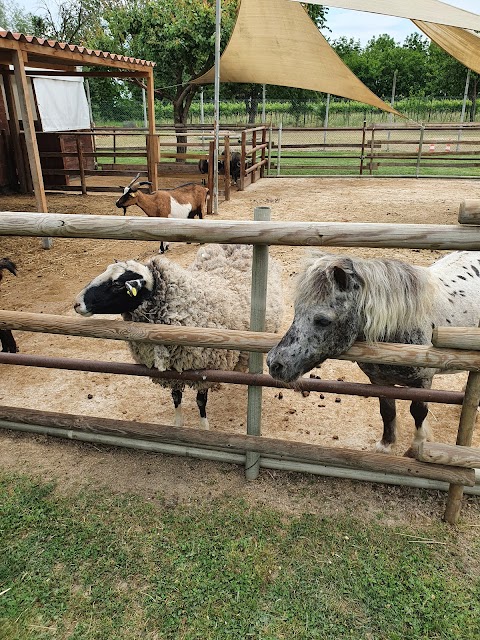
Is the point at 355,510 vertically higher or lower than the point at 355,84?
lower

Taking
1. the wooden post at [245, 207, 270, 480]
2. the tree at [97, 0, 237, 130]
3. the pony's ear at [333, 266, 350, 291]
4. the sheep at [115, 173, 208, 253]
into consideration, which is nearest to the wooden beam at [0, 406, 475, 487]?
the wooden post at [245, 207, 270, 480]

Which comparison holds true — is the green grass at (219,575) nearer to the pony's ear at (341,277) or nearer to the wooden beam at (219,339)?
the wooden beam at (219,339)

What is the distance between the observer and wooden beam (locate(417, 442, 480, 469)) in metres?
2.32

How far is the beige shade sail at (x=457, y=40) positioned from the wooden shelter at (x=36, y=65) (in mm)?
5684

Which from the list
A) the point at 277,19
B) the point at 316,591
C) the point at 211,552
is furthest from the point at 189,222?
the point at 277,19

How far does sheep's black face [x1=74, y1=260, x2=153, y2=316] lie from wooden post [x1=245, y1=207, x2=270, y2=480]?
0.83m

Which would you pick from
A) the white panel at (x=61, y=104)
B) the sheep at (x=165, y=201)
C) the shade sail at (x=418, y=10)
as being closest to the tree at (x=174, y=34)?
the white panel at (x=61, y=104)

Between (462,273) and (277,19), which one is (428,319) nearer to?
(462,273)

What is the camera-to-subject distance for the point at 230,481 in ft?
9.30

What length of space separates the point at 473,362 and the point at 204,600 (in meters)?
1.68

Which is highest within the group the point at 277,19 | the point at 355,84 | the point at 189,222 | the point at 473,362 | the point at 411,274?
the point at 277,19

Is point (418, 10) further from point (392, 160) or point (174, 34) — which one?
point (174, 34)

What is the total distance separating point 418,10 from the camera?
5625 mm

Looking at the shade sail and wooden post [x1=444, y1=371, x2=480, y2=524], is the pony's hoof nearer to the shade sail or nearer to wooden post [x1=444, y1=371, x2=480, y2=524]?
wooden post [x1=444, y1=371, x2=480, y2=524]
